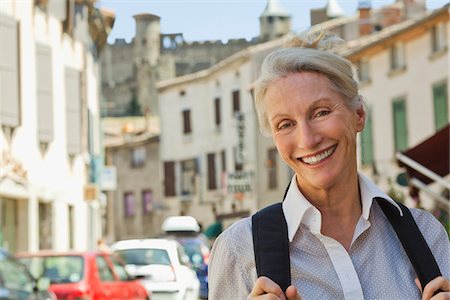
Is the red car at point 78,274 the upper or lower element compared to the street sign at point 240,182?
lower

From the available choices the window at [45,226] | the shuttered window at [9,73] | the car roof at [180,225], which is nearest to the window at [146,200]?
the car roof at [180,225]

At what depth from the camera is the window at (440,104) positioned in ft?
111

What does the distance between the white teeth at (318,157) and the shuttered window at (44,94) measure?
1093 inches

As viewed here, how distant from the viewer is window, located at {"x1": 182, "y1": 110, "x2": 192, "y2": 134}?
68031mm

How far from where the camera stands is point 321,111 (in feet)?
10.00

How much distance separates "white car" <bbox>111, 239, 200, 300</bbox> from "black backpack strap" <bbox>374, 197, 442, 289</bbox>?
2143cm

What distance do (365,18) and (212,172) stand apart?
52.8 feet

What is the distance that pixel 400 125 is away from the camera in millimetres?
37125

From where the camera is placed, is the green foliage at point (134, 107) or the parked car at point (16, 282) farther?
the green foliage at point (134, 107)

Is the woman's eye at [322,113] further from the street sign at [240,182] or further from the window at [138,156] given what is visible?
the window at [138,156]

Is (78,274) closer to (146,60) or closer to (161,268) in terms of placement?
(161,268)

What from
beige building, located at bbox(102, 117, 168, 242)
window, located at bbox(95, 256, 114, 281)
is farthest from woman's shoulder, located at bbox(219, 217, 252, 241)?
beige building, located at bbox(102, 117, 168, 242)

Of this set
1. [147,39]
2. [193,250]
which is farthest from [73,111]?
[147,39]

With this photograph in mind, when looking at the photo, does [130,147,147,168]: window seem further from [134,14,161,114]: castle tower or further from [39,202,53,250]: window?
[39,202,53,250]: window
